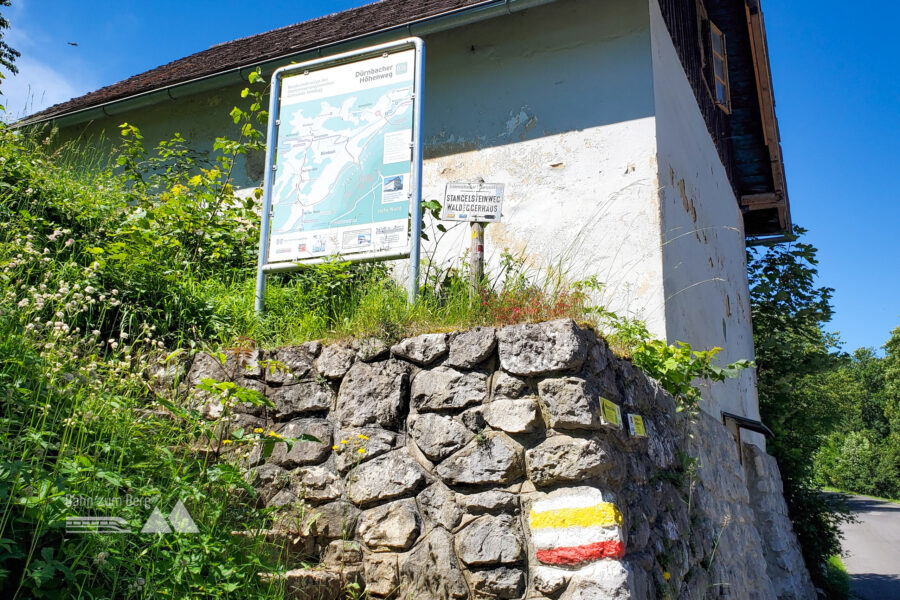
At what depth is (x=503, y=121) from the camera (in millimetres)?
6438

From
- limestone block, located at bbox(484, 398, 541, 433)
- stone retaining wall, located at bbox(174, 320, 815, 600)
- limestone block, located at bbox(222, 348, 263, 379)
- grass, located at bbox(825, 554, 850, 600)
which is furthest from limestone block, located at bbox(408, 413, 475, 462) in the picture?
grass, located at bbox(825, 554, 850, 600)

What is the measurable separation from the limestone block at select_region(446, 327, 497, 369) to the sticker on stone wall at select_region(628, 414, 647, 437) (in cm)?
84

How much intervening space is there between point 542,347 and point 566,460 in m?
0.54

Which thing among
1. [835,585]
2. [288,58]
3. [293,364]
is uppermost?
[288,58]

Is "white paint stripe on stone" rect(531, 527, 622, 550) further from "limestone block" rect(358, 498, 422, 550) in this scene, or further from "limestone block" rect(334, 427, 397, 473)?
"limestone block" rect(334, 427, 397, 473)

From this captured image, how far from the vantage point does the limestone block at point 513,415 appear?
10.9 ft

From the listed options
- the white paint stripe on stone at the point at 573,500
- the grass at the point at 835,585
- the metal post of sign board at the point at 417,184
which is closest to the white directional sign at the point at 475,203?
the metal post of sign board at the point at 417,184

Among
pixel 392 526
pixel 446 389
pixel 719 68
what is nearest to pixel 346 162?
pixel 446 389

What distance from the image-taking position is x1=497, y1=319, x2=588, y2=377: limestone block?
335cm

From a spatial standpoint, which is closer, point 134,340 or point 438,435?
point 438,435

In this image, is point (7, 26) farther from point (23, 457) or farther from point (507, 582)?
point (507, 582)

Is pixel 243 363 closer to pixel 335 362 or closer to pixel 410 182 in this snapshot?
pixel 335 362

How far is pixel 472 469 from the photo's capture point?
334 cm

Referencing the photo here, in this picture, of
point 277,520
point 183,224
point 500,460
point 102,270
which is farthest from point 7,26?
point 500,460
